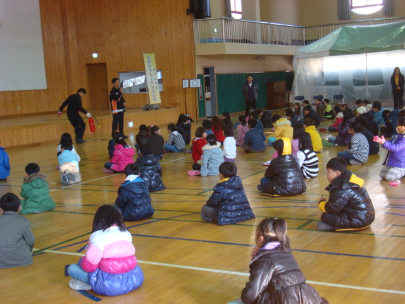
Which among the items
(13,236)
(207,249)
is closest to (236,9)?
(207,249)

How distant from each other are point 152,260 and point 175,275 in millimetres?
509

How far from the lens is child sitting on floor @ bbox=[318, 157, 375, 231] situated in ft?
17.9

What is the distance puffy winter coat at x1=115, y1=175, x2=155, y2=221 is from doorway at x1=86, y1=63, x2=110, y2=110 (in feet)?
58.6

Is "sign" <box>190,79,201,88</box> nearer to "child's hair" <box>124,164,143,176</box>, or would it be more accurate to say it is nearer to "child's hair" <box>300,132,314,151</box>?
"child's hair" <box>300,132,314,151</box>

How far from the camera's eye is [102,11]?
22891 millimetres

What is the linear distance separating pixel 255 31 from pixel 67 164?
16.0 metres

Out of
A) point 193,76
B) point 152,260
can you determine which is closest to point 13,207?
point 152,260

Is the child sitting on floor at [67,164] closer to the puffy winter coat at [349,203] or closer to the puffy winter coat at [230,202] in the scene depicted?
the puffy winter coat at [230,202]

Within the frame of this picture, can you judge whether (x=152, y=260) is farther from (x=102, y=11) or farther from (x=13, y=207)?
(x=102, y=11)

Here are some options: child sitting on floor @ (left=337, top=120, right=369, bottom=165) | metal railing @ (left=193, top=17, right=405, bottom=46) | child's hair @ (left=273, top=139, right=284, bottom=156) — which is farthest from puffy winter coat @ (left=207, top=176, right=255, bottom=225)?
metal railing @ (left=193, top=17, right=405, bottom=46)

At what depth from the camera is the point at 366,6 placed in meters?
27.2


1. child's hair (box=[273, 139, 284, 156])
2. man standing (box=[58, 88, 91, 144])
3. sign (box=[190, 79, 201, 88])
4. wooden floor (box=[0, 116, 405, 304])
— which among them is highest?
sign (box=[190, 79, 201, 88])

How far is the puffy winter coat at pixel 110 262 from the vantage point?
13.8ft

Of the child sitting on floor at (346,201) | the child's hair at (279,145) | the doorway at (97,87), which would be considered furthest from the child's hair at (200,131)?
the doorway at (97,87)
